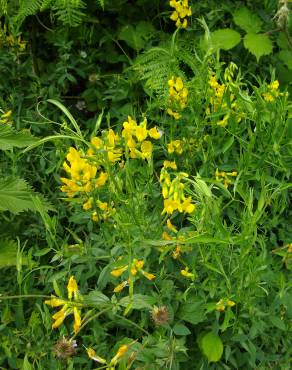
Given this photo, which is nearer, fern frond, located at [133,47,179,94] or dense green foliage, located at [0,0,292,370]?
dense green foliage, located at [0,0,292,370]

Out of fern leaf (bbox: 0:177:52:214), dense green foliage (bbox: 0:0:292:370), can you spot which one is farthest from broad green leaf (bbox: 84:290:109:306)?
fern leaf (bbox: 0:177:52:214)

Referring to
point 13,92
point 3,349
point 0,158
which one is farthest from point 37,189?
point 3,349

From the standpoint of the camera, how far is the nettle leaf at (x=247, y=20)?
255cm

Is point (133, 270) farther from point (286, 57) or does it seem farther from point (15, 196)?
point (286, 57)

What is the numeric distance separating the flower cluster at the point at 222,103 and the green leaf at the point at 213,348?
0.66 metres

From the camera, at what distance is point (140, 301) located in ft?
4.80

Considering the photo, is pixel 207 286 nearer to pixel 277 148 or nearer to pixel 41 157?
pixel 277 148

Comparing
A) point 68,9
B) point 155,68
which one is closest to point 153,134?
point 155,68

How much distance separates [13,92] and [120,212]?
3.91ft

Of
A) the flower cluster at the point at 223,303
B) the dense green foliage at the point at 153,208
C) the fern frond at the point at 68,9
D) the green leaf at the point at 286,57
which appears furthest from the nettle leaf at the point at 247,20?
the flower cluster at the point at 223,303

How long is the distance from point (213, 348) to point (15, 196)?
0.79 metres

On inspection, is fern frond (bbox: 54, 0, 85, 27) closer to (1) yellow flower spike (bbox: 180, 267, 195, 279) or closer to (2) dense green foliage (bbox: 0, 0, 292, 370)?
(2) dense green foliage (bbox: 0, 0, 292, 370)

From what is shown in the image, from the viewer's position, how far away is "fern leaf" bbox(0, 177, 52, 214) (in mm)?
1923

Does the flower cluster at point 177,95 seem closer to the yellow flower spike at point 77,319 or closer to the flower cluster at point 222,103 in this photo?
the flower cluster at point 222,103
